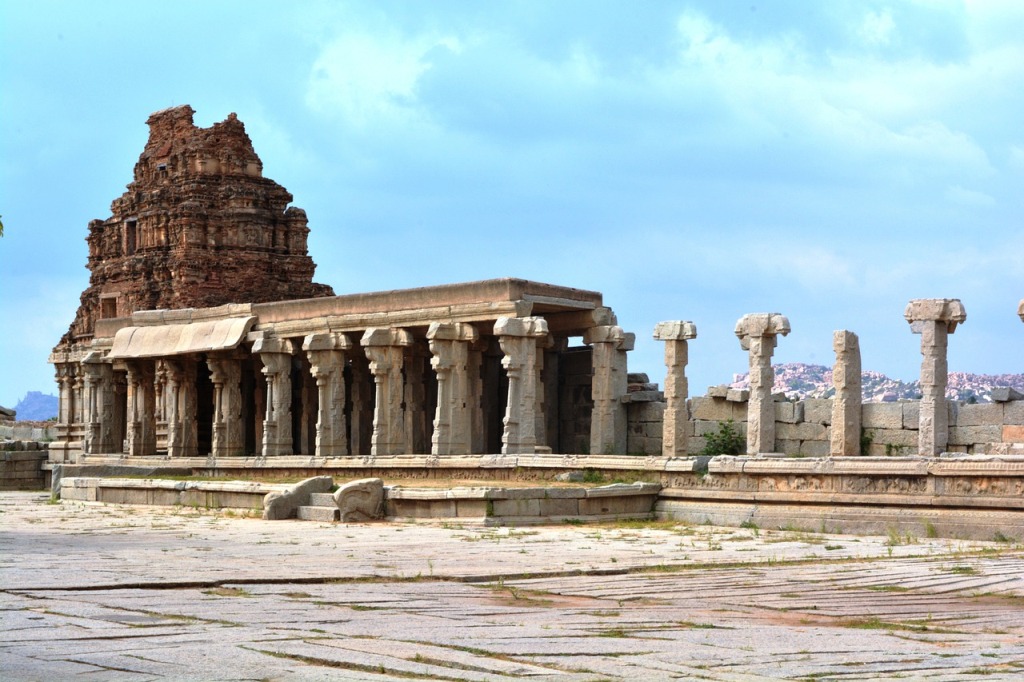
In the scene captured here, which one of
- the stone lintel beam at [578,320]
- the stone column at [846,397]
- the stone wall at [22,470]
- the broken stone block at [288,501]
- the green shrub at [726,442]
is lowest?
the stone wall at [22,470]

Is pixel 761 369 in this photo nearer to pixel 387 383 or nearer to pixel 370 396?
pixel 387 383

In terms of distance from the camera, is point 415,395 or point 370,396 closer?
point 415,395

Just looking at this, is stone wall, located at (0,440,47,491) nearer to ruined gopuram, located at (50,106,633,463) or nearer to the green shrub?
ruined gopuram, located at (50,106,633,463)

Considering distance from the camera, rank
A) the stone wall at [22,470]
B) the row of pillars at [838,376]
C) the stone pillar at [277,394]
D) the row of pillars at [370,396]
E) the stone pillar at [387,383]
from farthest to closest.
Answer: the stone wall at [22,470], the stone pillar at [277,394], the stone pillar at [387,383], the row of pillars at [370,396], the row of pillars at [838,376]

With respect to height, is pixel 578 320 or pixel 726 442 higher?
pixel 578 320

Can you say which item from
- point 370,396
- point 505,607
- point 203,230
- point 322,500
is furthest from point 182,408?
point 505,607

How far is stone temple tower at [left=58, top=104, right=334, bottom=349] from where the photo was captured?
1964 inches

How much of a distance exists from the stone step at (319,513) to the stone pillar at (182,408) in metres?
18.0

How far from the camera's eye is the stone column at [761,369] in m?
25.1

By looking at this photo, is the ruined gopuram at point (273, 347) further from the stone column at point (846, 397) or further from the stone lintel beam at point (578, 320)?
the stone column at point (846, 397)

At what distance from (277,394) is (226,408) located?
3.44 m

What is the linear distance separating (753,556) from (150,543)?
23.4 ft

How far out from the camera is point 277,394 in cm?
3581

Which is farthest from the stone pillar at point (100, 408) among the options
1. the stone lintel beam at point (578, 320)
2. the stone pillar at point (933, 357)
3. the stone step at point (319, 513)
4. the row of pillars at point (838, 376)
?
the stone pillar at point (933, 357)
